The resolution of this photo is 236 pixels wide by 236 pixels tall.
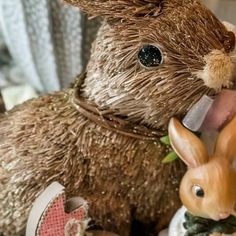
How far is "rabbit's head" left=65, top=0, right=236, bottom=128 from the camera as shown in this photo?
0.55 metres

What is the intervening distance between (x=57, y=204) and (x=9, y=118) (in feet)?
0.46

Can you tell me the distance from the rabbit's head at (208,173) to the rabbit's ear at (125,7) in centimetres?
12

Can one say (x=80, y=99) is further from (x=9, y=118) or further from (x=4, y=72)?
(x=4, y=72)

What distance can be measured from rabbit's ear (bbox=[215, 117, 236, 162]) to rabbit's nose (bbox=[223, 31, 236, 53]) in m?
0.07

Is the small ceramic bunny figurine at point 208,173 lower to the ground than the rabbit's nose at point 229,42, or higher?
lower

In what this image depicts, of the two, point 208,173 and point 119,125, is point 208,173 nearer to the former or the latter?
point 208,173

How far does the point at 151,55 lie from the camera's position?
0.56m

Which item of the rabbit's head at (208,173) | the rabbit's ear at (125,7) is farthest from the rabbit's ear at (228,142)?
the rabbit's ear at (125,7)

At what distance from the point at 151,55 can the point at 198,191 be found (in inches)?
5.7

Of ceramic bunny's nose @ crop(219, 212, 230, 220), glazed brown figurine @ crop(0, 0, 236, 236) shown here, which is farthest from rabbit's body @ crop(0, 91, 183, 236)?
ceramic bunny's nose @ crop(219, 212, 230, 220)

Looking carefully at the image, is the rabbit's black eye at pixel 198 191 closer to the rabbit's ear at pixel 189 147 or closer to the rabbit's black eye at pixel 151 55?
the rabbit's ear at pixel 189 147

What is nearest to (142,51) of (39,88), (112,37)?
(112,37)

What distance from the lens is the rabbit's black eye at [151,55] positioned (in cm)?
56

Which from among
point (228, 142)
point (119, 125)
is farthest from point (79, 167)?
point (228, 142)
